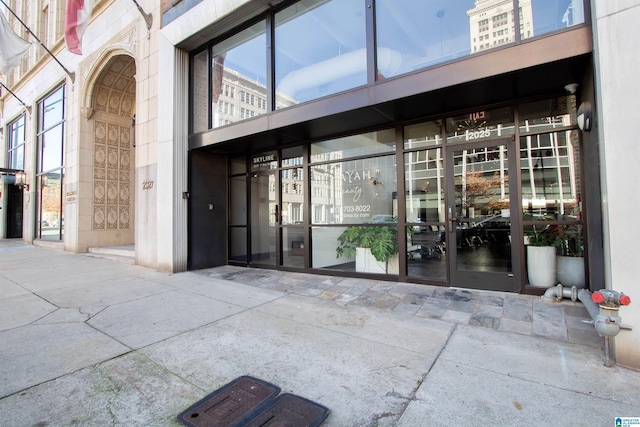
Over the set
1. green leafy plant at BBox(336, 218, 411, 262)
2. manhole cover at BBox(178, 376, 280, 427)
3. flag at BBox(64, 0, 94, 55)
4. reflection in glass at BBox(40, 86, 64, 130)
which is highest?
flag at BBox(64, 0, 94, 55)

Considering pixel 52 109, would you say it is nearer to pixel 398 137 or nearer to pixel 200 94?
pixel 200 94

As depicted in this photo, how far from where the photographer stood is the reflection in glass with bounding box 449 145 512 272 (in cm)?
495

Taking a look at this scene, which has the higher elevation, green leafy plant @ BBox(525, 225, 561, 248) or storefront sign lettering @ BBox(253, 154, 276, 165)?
storefront sign lettering @ BBox(253, 154, 276, 165)

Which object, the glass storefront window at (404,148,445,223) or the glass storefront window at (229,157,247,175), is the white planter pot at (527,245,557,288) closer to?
the glass storefront window at (404,148,445,223)

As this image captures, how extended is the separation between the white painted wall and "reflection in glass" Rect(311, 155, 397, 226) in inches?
129

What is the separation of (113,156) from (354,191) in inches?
395

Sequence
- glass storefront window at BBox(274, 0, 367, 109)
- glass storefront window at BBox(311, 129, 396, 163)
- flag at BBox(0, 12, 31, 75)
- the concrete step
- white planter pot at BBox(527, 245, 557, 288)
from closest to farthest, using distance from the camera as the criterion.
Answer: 1. white planter pot at BBox(527, 245, 557, 288)
2. glass storefront window at BBox(274, 0, 367, 109)
3. glass storefront window at BBox(311, 129, 396, 163)
4. the concrete step
5. flag at BBox(0, 12, 31, 75)

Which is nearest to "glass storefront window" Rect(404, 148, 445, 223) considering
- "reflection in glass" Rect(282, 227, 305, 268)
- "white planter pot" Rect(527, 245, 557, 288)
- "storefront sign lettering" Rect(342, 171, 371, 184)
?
"storefront sign lettering" Rect(342, 171, 371, 184)

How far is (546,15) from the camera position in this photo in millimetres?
3980

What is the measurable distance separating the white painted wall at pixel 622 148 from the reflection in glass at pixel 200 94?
7.27 meters

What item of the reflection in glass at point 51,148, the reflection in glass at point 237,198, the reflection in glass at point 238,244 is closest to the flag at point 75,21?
the reflection in glass at point 51,148

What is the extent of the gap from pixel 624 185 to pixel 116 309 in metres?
6.09

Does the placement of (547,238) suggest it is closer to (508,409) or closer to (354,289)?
(354,289)

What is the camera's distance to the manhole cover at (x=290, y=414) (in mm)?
1992
